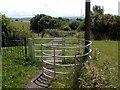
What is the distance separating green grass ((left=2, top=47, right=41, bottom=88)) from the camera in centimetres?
740

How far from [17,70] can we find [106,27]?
1542 cm

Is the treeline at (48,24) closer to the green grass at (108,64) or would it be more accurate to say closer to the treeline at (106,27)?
the treeline at (106,27)

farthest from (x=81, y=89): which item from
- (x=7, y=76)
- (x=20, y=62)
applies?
(x=20, y=62)

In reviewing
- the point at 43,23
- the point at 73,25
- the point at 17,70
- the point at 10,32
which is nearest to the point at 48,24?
the point at 43,23

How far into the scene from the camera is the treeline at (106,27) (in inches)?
884

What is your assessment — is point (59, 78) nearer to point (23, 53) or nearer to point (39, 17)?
point (23, 53)

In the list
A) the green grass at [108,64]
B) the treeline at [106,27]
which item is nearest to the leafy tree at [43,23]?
the treeline at [106,27]

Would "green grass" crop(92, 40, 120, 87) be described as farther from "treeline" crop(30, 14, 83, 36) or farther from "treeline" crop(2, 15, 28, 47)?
"treeline" crop(30, 14, 83, 36)

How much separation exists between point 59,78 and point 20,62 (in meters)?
2.80

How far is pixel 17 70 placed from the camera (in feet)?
28.4

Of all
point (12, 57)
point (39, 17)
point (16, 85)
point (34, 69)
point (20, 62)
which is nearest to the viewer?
point (16, 85)

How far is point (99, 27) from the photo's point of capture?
23.3 metres

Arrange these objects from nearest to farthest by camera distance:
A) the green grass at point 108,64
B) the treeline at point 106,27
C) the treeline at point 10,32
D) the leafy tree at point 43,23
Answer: the green grass at point 108,64 < the treeline at point 10,32 < the treeline at point 106,27 < the leafy tree at point 43,23

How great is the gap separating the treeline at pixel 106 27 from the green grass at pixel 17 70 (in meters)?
12.7
